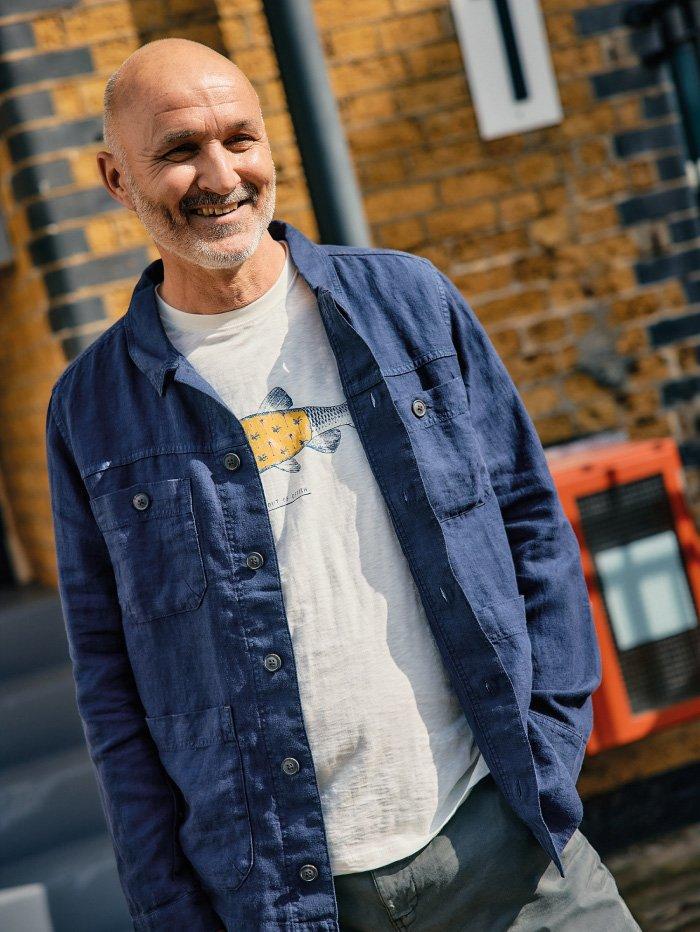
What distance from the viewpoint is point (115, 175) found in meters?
1.68

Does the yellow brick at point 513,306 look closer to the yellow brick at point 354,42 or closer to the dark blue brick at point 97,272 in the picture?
the yellow brick at point 354,42

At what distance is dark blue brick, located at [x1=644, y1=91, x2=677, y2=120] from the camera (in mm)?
3430

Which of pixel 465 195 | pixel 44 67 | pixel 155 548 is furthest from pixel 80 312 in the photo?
pixel 155 548

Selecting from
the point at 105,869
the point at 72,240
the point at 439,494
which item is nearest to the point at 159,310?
the point at 439,494

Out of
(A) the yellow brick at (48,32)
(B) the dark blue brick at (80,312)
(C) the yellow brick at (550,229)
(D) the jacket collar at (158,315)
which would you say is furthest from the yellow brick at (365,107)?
(D) the jacket collar at (158,315)

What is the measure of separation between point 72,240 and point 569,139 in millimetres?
1617

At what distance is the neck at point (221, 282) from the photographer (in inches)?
63.3

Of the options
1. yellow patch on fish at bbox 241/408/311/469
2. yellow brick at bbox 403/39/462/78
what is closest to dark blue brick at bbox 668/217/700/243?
yellow brick at bbox 403/39/462/78

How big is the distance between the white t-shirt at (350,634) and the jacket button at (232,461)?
3 cm

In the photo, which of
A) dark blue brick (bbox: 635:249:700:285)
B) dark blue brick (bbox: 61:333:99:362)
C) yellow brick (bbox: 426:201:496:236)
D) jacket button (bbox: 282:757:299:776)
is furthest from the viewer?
dark blue brick (bbox: 635:249:700:285)

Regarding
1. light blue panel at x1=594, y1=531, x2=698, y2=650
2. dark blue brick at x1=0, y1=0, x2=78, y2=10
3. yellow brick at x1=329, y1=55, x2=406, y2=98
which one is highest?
dark blue brick at x1=0, y1=0, x2=78, y2=10

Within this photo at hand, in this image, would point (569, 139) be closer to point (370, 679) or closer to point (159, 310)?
point (159, 310)

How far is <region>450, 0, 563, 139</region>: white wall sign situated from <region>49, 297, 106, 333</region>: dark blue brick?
1.34m

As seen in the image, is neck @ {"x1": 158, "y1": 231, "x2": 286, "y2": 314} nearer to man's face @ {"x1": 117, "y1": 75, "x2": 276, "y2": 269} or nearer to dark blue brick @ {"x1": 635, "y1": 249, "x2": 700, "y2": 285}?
man's face @ {"x1": 117, "y1": 75, "x2": 276, "y2": 269}
